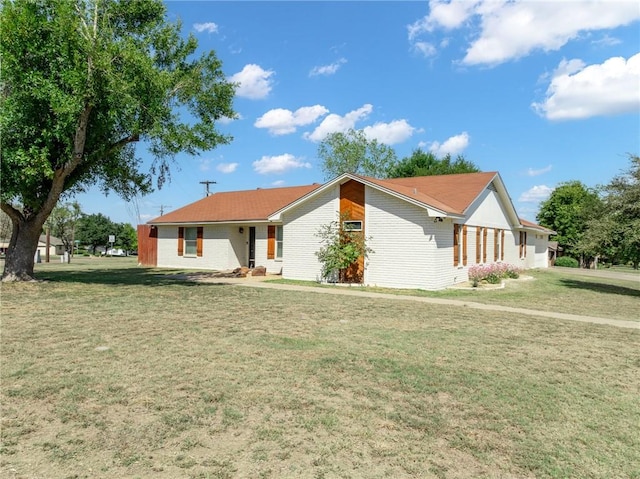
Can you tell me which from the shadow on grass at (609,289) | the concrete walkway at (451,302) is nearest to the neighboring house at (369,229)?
the concrete walkway at (451,302)

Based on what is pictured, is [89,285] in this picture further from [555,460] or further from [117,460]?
[555,460]

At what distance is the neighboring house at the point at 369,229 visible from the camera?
15.5 metres

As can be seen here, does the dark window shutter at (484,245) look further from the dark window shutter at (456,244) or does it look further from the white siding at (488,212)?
the dark window shutter at (456,244)

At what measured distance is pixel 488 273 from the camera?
18266 mm

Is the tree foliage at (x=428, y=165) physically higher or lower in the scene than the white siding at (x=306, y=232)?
higher

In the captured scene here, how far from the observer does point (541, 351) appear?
22.1 feet

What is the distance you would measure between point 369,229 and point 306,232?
2930mm

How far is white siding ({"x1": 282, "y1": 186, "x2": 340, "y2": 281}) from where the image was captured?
1728 cm

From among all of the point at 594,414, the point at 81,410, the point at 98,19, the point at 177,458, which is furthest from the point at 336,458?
the point at 98,19

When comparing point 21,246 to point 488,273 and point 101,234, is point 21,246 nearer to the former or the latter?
point 488,273

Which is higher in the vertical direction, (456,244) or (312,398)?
(456,244)

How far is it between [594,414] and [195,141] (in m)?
13.2

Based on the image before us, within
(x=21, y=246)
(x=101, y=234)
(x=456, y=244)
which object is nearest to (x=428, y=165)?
(x=456, y=244)

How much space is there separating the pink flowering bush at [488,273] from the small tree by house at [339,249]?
4.65 meters
